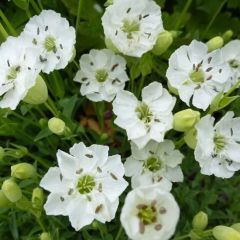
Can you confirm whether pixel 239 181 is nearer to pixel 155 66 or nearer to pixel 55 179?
pixel 155 66

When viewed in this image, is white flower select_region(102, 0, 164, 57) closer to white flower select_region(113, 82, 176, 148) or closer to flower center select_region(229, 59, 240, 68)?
white flower select_region(113, 82, 176, 148)

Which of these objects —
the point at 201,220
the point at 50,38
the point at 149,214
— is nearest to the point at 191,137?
the point at 201,220

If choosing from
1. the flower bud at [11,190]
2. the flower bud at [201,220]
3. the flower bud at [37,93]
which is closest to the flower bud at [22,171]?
the flower bud at [11,190]

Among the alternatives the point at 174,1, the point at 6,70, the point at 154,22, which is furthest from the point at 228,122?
the point at 174,1

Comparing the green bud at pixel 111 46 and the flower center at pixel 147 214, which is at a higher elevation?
the green bud at pixel 111 46

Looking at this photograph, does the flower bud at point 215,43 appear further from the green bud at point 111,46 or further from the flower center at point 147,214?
the flower center at point 147,214
